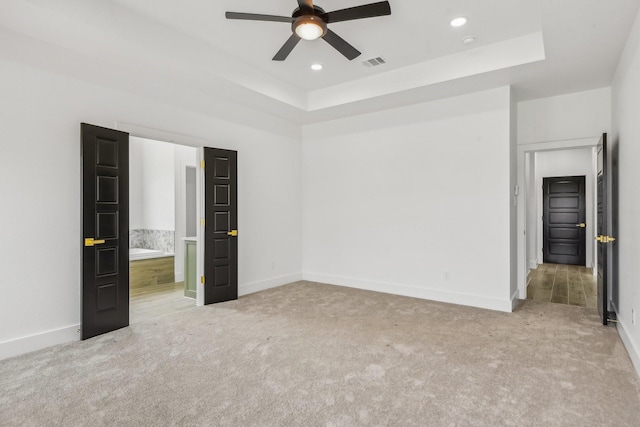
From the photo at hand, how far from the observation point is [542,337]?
343cm

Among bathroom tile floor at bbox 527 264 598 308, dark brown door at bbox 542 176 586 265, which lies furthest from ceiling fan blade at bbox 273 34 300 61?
dark brown door at bbox 542 176 586 265

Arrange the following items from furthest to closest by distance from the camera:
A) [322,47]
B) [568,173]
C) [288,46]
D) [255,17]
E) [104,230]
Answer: [568,173] → [322,47] → [104,230] → [288,46] → [255,17]

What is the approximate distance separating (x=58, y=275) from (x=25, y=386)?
113 centimetres

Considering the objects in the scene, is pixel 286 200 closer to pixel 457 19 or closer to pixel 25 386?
pixel 457 19

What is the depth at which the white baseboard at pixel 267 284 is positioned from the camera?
518cm

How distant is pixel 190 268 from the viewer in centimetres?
508

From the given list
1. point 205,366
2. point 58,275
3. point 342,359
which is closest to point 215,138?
point 58,275

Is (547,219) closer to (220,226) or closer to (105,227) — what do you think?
(220,226)

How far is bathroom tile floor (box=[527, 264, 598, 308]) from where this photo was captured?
4963mm

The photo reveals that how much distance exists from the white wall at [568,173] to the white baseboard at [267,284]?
5.37m

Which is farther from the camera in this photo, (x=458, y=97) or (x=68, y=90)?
(x=458, y=97)

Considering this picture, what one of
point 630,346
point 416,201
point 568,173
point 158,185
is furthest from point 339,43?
point 568,173

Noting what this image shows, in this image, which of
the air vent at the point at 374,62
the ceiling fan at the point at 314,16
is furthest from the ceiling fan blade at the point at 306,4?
the air vent at the point at 374,62

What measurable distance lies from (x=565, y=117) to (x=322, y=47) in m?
3.33
